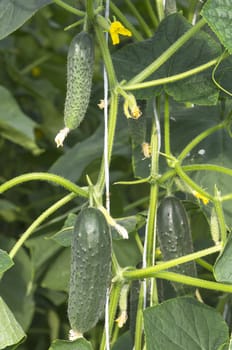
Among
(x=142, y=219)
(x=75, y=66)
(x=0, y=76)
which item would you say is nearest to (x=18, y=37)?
(x=0, y=76)

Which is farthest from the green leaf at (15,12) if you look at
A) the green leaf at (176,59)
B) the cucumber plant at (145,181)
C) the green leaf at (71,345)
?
the green leaf at (71,345)

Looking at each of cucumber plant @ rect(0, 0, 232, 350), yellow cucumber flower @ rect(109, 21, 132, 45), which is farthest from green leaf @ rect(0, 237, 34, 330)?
yellow cucumber flower @ rect(109, 21, 132, 45)

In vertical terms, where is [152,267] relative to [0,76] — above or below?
below

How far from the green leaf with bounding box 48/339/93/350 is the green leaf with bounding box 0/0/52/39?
0.52 m

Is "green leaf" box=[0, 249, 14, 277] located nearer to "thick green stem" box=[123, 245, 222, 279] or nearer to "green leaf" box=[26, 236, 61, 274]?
"thick green stem" box=[123, 245, 222, 279]

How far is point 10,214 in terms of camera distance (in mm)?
2455

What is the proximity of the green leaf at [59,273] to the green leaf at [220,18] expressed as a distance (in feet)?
2.92

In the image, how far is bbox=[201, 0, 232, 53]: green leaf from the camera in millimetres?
1238

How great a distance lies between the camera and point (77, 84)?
4.26 feet

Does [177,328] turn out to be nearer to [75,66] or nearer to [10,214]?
[75,66]

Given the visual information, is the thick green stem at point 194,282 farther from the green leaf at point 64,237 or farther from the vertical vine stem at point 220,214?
the green leaf at point 64,237

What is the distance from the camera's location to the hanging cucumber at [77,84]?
1298 millimetres

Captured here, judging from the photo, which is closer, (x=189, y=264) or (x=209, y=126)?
(x=189, y=264)

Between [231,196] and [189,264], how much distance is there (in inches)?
4.7
